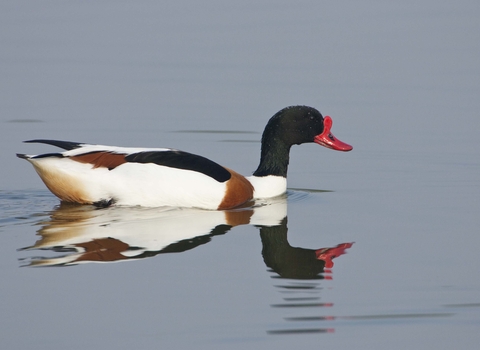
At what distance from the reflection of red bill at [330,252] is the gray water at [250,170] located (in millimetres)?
32

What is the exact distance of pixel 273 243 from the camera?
8273 mm

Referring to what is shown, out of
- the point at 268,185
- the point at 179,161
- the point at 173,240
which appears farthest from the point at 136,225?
the point at 268,185

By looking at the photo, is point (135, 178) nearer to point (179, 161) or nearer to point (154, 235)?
point (179, 161)

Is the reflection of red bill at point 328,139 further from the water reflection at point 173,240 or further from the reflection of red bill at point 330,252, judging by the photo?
the reflection of red bill at point 330,252

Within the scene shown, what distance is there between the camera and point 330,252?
7941 mm

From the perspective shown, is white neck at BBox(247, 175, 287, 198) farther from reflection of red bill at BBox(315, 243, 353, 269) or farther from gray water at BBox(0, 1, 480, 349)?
reflection of red bill at BBox(315, 243, 353, 269)

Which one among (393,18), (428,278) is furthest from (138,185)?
(393,18)

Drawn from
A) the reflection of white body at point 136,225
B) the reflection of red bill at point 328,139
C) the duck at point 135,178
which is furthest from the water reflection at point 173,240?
the reflection of red bill at point 328,139

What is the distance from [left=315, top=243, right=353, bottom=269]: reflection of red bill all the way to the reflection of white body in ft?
3.48

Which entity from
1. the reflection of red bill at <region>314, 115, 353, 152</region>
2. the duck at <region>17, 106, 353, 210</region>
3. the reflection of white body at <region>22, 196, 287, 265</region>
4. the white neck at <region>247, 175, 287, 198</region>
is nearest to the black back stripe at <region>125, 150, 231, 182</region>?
the duck at <region>17, 106, 353, 210</region>

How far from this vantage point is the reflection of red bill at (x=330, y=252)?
7688 mm

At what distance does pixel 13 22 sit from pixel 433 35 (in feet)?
25.5

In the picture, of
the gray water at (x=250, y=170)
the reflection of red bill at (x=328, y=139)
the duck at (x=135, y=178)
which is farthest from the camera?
the reflection of red bill at (x=328, y=139)

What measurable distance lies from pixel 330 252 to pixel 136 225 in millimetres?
1831
